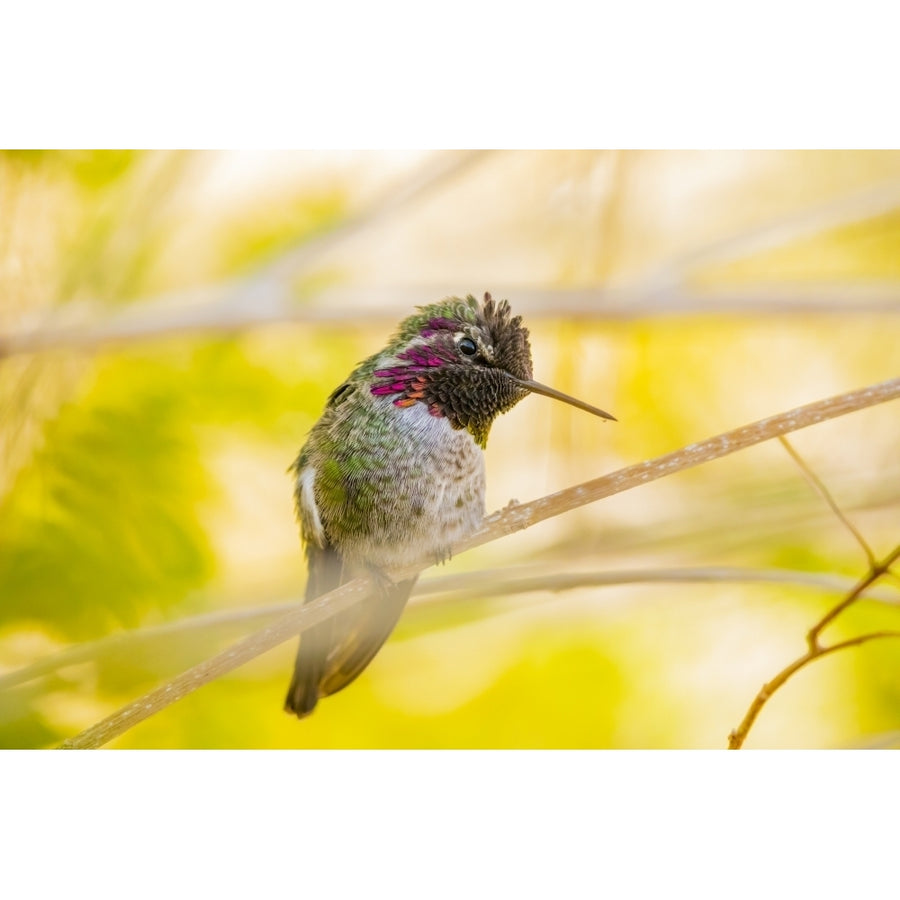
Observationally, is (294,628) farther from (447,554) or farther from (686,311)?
(686,311)

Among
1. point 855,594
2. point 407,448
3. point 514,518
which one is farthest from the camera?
point 855,594

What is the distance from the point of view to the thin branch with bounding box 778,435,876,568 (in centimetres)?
285

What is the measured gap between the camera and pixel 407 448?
268cm

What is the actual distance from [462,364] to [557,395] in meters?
0.24

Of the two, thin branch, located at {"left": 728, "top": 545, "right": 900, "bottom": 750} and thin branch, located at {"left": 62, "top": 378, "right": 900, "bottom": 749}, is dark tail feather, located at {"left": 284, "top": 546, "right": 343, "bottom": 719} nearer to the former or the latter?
thin branch, located at {"left": 62, "top": 378, "right": 900, "bottom": 749}

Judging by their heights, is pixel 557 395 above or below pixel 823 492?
above

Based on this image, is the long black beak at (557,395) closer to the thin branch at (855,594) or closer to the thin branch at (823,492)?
the thin branch at (823,492)

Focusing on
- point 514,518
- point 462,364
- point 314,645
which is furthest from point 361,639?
point 462,364

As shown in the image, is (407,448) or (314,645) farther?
(314,645)

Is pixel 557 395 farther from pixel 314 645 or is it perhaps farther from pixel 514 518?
pixel 314 645

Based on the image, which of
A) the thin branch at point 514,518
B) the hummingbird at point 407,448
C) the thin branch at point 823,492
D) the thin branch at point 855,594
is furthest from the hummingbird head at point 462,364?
the thin branch at point 855,594

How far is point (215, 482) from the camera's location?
288 centimetres

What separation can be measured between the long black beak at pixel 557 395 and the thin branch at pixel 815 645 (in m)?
0.67
